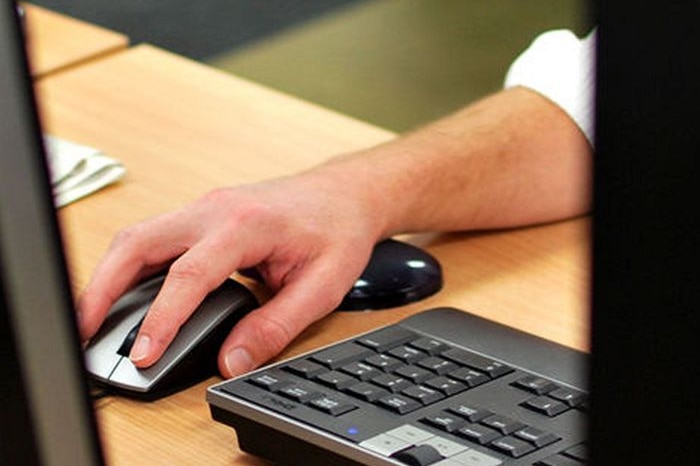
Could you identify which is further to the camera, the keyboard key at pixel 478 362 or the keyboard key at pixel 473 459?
the keyboard key at pixel 478 362

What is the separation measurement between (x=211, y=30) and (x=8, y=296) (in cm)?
347

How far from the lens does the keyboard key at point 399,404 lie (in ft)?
2.72

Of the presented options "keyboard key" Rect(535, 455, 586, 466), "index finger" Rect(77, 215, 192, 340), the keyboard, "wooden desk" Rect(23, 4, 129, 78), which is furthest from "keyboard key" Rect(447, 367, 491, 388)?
"wooden desk" Rect(23, 4, 129, 78)

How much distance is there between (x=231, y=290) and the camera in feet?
3.24

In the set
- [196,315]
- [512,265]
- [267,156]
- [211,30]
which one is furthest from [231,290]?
[211,30]

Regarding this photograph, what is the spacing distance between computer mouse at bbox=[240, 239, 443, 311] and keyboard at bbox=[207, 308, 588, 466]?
96 mm

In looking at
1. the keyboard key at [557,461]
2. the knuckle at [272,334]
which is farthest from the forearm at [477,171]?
the keyboard key at [557,461]

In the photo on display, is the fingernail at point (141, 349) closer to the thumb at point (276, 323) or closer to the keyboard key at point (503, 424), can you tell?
the thumb at point (276, 323)

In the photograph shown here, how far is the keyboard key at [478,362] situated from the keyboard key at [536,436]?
8 centimetres

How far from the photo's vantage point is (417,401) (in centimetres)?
84

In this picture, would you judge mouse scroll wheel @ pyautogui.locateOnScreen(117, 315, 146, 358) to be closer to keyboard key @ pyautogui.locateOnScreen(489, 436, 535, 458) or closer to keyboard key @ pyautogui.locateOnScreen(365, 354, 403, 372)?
keyboard key @ pyautogui.locateOnScreen(365, 354, 403, 372)

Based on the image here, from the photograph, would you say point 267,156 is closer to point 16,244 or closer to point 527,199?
point 527,199

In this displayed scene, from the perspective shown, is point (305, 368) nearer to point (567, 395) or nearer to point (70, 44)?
point (567, 395)

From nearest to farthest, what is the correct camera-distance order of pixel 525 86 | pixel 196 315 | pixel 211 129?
pixel 196 315
pixel 525 86
pixel 211 129
